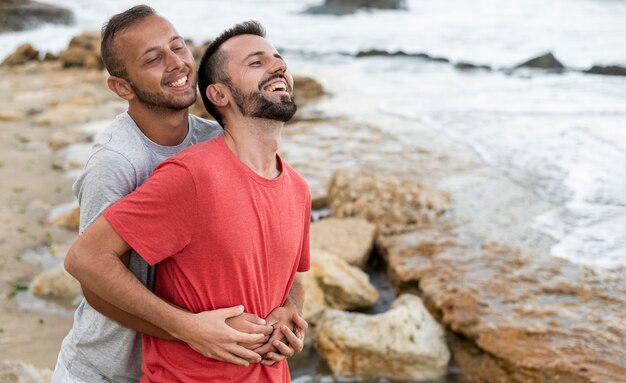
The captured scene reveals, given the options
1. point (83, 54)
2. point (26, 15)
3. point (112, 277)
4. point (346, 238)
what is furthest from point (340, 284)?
point (26, 15)

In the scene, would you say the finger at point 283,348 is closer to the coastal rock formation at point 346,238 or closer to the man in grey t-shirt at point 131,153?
the man in grey t-shirt at point 131,153

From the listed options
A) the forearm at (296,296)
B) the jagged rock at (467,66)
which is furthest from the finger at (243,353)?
the jagged rock at (467,66)

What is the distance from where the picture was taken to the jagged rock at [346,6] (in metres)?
29.8

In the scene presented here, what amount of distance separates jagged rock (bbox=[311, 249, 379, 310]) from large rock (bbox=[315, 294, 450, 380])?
1.55 ft

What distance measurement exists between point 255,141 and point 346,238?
3.87 m

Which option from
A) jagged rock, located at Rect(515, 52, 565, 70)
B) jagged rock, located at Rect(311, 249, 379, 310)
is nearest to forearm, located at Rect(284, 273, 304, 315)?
jagged rock, located at Rect(311, 249, 379, 310)

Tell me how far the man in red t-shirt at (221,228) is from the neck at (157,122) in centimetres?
15

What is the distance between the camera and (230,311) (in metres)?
2.32

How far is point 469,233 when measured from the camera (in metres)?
6.29

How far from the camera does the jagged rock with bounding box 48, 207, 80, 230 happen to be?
6.92 m

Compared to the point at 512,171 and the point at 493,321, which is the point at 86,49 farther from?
the point at 493,321

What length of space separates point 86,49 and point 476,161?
11419mm

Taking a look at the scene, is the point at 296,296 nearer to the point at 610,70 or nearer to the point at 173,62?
the point at 173,62

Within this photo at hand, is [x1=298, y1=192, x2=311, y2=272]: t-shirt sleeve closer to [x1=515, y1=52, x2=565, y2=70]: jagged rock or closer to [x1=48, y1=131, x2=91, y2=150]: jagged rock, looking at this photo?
[x1=48, y1=131, x2=91, y2=150]: jagged rock
